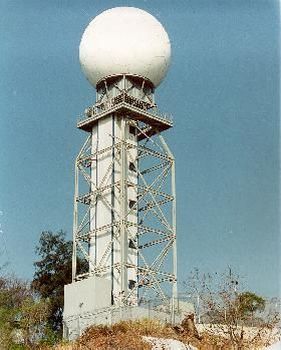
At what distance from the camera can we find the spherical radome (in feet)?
140

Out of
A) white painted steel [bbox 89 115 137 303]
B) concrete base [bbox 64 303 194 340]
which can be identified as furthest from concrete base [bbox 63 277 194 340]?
white painted steel [bbox 89 115 137 303]

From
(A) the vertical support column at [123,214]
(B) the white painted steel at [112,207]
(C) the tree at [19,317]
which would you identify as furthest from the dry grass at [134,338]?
(B) the white painted steel at [112,207]

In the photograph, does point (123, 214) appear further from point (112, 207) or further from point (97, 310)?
point (97, 310)

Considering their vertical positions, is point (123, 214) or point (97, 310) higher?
point (123, 214)

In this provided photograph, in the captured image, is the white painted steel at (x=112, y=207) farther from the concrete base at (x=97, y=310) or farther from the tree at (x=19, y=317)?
the tree at (x=19, y=317)

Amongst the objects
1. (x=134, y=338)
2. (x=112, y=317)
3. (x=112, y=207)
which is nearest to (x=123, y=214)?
(x=112, y=207)

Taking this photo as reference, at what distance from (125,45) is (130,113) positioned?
3.98 m

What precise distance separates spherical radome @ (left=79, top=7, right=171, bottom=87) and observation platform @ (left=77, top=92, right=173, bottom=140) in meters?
1.58

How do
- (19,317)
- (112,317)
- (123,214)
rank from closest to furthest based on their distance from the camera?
(19,317) < (112,317) < (123,214)

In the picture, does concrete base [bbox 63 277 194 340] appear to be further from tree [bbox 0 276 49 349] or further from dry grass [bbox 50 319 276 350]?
dry grass [bbox 50 319 276 350]

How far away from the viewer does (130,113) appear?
43.7 meters

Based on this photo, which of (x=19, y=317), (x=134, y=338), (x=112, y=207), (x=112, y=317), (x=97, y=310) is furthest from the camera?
(x=112, y=207)

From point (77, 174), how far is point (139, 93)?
20.3 feet

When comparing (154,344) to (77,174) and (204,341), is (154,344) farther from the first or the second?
(77,174)
